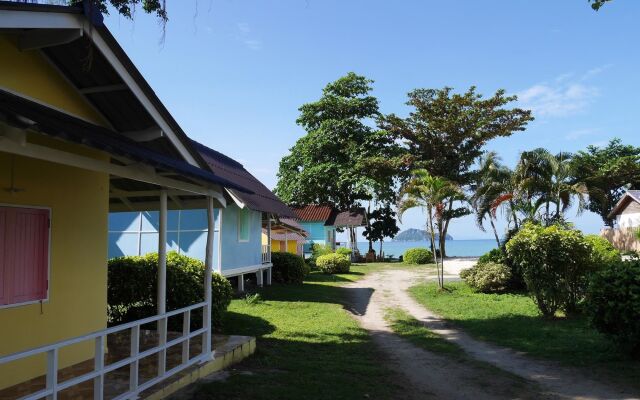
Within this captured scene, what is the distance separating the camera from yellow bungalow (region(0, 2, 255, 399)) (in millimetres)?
5625

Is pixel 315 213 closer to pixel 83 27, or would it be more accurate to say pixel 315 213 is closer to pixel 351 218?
pixel 351 218

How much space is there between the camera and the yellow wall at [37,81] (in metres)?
6.11

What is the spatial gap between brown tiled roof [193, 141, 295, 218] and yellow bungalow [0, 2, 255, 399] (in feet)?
30.2

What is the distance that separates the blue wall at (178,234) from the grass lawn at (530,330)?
703 cm

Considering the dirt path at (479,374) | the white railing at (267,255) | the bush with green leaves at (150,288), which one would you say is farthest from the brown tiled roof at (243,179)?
the dirt path at (479,374)

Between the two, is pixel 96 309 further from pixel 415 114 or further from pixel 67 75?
pixel 415 114

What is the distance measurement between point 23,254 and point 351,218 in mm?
35883

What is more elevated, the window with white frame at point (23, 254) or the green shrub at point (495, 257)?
the window with white frame at point (23, 254)

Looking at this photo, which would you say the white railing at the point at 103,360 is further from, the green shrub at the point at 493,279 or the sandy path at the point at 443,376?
the green shrub at the point at 493,279

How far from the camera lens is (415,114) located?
38906mm

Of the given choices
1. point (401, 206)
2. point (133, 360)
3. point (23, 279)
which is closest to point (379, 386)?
point (133, 360)

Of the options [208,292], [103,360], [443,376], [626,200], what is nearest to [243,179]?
[208,292]

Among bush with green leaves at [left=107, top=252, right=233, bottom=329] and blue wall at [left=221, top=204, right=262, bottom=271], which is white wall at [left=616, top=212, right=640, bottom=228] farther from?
bush with green leaves at [left=107, top=252, right=233, bottom=329]

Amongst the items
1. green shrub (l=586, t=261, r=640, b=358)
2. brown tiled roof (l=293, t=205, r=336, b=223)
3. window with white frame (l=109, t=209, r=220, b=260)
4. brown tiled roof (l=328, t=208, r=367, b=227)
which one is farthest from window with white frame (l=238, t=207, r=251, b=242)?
brown tiled roof (l=293, t=205, r=336, b=223)
